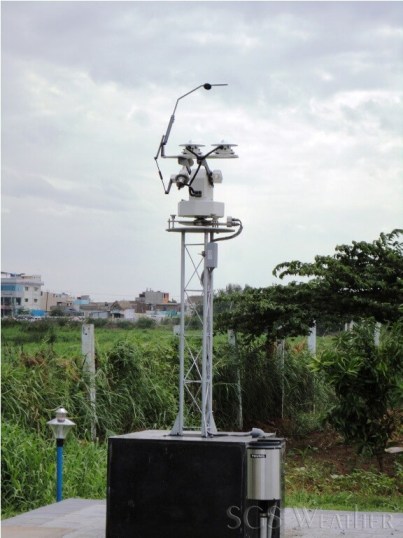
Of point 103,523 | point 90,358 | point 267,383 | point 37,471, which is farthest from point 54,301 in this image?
point 103,523

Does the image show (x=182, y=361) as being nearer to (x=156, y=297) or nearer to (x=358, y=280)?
(x=358, y=280)

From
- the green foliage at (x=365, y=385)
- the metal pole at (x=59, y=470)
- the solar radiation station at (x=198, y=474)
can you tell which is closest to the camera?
the solar radiation station at (x=198, y=474)

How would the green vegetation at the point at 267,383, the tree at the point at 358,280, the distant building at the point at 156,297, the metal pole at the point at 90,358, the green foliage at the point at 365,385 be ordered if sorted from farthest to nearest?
the distant building at the point at 156,297, the tree at the point at 358,280, the metal pole at the point at 90,358, the green foliage at the point at 365,385, the green vegetation at the point at 267,383

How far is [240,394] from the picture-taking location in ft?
44.9

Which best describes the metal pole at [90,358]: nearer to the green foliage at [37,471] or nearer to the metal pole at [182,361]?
the green foliage at [37,471]

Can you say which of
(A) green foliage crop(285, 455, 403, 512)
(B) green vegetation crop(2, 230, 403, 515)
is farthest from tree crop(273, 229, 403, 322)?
(A) green foliage crop(285, 455, 403, 512)

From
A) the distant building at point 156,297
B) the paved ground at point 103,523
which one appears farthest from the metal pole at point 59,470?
the distant building at point 156,297

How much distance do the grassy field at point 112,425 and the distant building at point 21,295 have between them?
12.1ft

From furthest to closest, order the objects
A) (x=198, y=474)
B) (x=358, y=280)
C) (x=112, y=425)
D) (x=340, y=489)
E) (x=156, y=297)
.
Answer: (x=156, y=297) → (x=358, y=280) → (x=112, y=425) → (x=340, y=489) → (x=198, y=474)

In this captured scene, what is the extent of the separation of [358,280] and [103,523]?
6547 mm

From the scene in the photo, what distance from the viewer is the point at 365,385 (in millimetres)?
10211

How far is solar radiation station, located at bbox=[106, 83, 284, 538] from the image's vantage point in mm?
6785

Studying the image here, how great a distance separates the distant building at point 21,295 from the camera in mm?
18047

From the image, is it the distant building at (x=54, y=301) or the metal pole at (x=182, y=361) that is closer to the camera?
the metal pole at (x=182, y=361)
